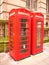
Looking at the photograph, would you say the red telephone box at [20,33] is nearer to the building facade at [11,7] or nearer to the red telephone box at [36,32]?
the red telephone box at [36,32]

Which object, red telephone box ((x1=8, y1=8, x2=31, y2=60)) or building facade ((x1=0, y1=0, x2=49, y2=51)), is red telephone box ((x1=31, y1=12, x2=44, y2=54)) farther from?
building facade ((x1=0, y1=0, x2=49, y2=51))

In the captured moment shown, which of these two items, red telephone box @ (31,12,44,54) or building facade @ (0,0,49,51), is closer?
red telephone box @ (31,12,44,54)

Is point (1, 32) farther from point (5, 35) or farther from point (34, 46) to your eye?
point (34, 46)

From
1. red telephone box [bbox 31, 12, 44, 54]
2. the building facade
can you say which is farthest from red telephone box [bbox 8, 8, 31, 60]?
the building facade

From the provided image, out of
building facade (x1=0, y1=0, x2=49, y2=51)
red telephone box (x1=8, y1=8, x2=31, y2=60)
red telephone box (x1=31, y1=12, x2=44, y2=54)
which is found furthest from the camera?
building facade (x1=0, y1=0, x2=49, y2=51)

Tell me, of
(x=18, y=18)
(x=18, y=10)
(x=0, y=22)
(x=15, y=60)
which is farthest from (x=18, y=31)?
(x=0, y=22)

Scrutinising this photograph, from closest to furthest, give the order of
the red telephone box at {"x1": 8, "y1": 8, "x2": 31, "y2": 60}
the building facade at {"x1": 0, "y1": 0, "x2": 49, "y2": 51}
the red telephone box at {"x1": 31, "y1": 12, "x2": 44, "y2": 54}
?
the red telephone box at {"x1": 8, "y1": 8, "x2": 31, "y2": 60}
the red telephone box at {"x1": 31, "y1": 12, "x2": 44, "y2": 54}
the building facade at {"x1": 0, "y1": 0, "x2": 49, "y2": 51}

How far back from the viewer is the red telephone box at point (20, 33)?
4895 millimetres

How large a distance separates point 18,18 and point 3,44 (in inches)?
77.4

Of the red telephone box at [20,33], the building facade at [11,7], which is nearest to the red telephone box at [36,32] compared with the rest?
the red telephone box at [20,33]

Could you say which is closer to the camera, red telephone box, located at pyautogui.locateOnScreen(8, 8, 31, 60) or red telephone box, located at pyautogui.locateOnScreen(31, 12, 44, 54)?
red telephone box, located at pyautogui.locateOnScreen(8, 8, 31, 60)

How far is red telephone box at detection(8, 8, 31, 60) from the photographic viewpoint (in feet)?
16.1

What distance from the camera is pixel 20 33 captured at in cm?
510

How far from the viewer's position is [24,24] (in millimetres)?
5387
